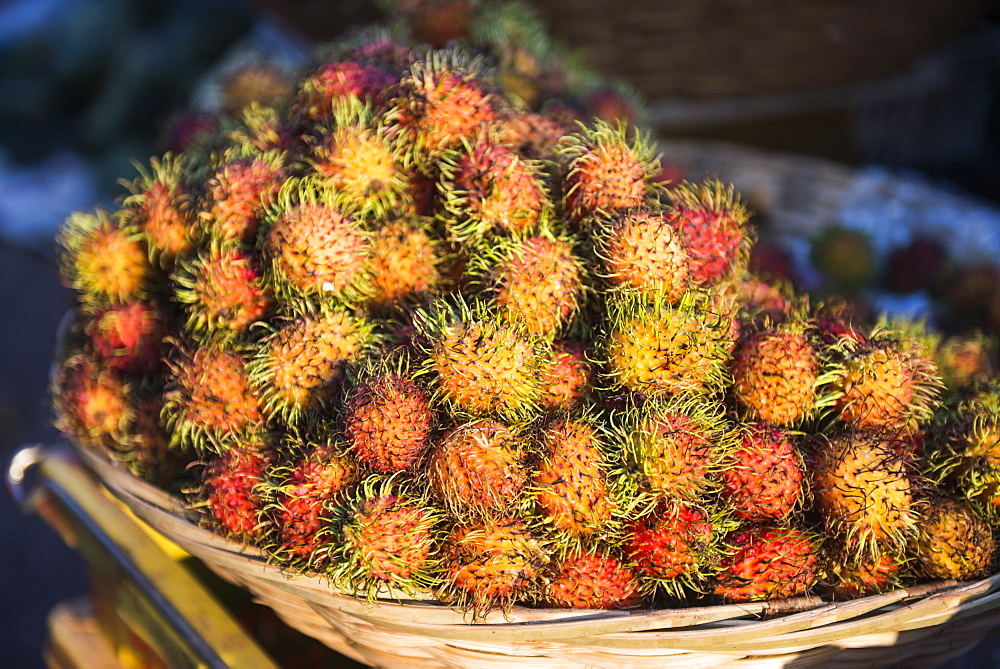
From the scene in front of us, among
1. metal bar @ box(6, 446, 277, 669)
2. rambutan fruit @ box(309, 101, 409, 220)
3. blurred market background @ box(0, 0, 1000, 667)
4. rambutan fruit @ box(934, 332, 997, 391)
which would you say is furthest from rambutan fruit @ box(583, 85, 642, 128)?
metal bar @ box(6, 446, 277, 669)

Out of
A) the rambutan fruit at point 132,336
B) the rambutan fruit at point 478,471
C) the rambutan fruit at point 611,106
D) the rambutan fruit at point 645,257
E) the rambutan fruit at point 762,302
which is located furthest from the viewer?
the rambutan fruit at point 611,106

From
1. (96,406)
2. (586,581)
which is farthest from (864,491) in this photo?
(96,406)

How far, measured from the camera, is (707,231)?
1105 millimetres

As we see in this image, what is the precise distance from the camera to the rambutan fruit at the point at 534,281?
1.01m

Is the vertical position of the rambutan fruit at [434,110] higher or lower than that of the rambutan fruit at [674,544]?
higher

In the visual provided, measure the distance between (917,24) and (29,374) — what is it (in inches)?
151

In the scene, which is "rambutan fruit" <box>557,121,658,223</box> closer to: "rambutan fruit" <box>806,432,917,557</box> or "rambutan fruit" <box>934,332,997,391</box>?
"rambutan fruit" <box>806,432,917,557</box>

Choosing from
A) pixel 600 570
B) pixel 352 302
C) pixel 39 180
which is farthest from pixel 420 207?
pixel 39 180

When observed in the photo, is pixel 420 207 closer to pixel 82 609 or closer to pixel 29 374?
pixel 82 609

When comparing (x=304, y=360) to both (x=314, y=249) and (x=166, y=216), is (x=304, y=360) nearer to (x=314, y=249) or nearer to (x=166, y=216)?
(x=314, y=249)

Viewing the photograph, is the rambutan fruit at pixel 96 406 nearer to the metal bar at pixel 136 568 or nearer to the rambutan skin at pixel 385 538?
the metal bar at pixel 136 568

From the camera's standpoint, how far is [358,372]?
3.33ft

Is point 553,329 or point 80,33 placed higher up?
point 80,33

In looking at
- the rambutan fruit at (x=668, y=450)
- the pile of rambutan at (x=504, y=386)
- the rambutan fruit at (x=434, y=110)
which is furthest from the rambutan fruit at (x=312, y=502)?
the rambutan fruit at (x=434, y=110)
